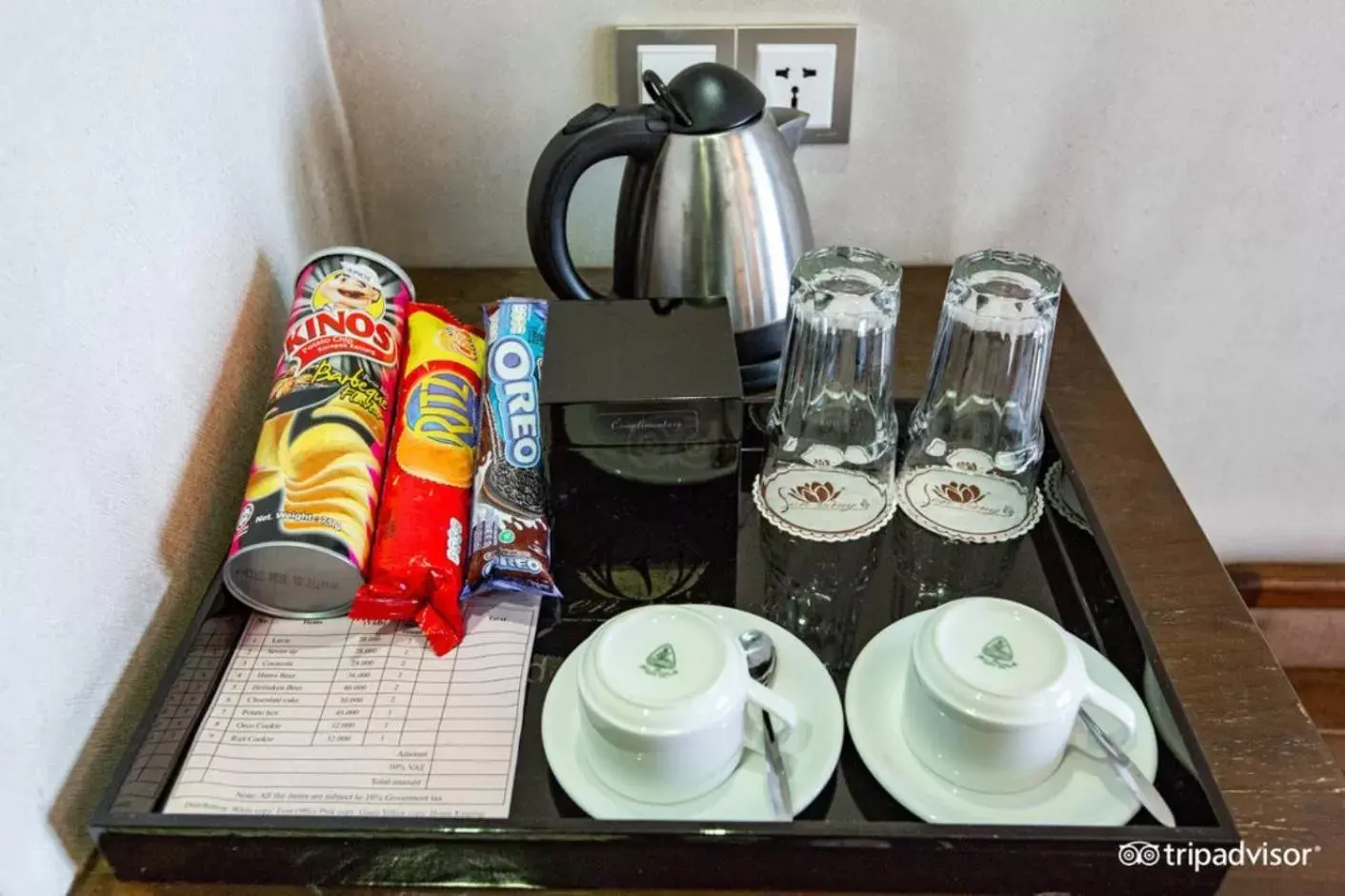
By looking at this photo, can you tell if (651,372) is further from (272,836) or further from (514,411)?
(272,836)

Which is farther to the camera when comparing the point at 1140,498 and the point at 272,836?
the point at 1140,498

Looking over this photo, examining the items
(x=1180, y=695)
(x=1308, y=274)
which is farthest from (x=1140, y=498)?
(x=1308, y=274)

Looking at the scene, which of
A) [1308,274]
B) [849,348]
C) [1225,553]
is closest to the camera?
[849,348]

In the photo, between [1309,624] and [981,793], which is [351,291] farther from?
[1309,624]

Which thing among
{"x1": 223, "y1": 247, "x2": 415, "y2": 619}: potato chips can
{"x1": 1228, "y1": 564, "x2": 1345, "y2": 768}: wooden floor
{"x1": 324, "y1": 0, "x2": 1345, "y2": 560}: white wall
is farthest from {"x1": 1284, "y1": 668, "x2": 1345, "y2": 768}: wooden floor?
{"x1": 223, "y1": 247, "x2": 415, "y2": 619}: potato chips can

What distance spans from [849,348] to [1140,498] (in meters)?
0.24

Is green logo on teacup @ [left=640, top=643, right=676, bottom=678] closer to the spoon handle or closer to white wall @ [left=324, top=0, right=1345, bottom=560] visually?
the spoon handle

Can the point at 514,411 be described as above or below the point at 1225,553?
above

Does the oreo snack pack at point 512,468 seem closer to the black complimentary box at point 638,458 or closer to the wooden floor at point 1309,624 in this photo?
the black complimentary box at point 638,458

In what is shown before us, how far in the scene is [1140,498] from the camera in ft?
2.50

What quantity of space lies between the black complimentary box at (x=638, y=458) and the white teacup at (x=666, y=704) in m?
0.12

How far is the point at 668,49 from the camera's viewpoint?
0.90 metres

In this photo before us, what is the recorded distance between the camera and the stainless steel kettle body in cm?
77

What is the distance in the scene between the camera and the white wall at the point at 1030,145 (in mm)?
891
